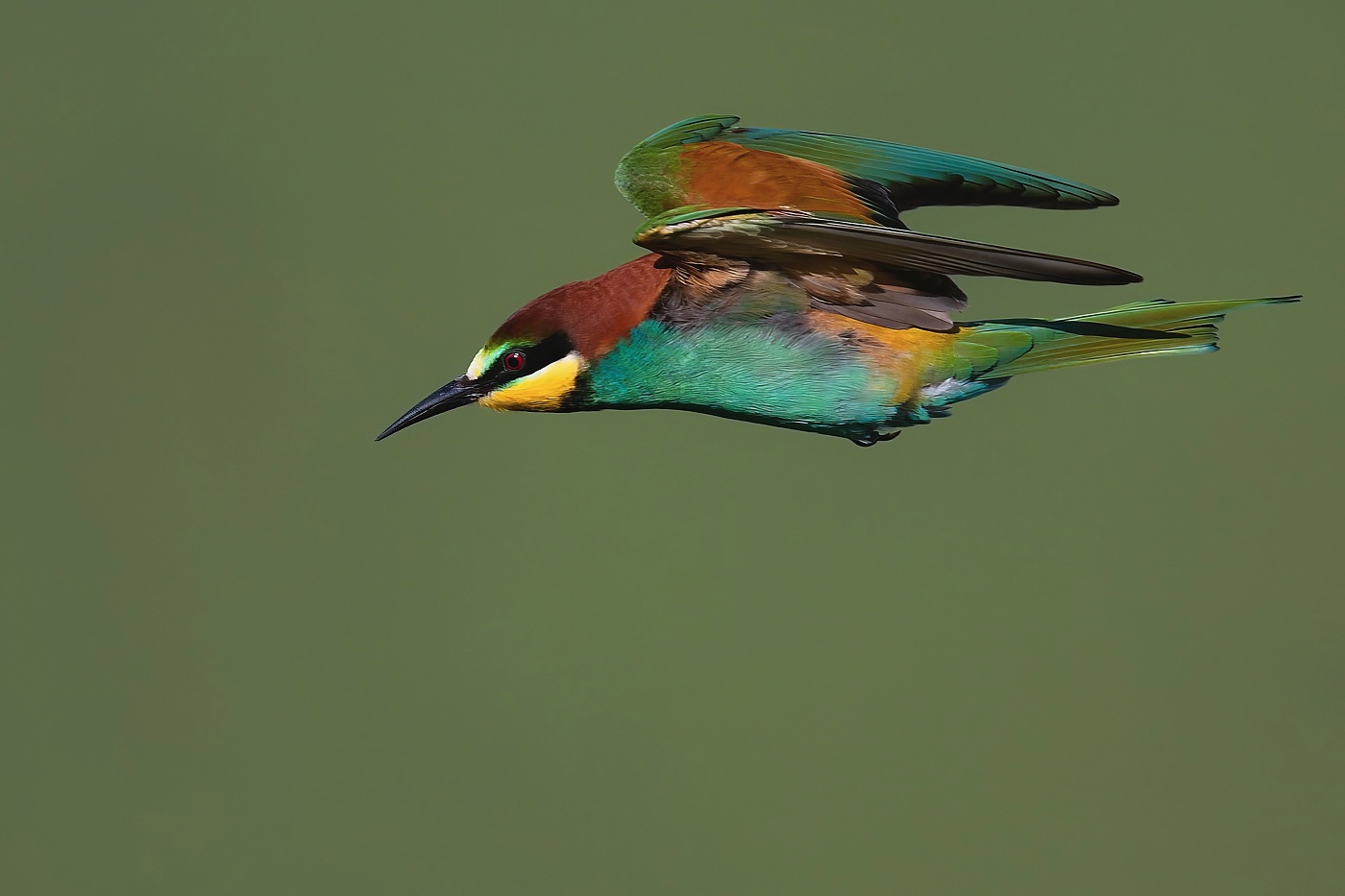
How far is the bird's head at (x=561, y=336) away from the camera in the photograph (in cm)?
135

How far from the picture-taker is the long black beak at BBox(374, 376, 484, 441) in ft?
4.64

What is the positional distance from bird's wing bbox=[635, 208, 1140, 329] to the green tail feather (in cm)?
9

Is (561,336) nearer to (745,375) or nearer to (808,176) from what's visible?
(745,375)

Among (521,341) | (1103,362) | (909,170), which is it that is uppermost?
(909,170)

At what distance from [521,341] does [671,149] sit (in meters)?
0.34

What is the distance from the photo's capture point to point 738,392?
1.37 m

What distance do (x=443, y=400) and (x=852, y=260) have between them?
468 millimetres

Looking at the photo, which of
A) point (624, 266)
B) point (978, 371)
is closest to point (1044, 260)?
point (978, 371)

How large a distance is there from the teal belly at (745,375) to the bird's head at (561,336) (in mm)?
22

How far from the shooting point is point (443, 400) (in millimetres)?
1426

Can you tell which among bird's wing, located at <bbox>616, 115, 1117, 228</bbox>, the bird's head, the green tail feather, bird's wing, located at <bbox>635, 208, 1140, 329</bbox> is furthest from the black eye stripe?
the green tail feather

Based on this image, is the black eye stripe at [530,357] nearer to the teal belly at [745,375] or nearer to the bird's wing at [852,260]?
the teal belly at [745,375]

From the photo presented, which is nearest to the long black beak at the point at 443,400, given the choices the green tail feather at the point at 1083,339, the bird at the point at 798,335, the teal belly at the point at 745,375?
the bird at the point at 798,335

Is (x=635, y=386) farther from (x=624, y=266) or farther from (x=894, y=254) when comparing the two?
(x=894, y=254)
